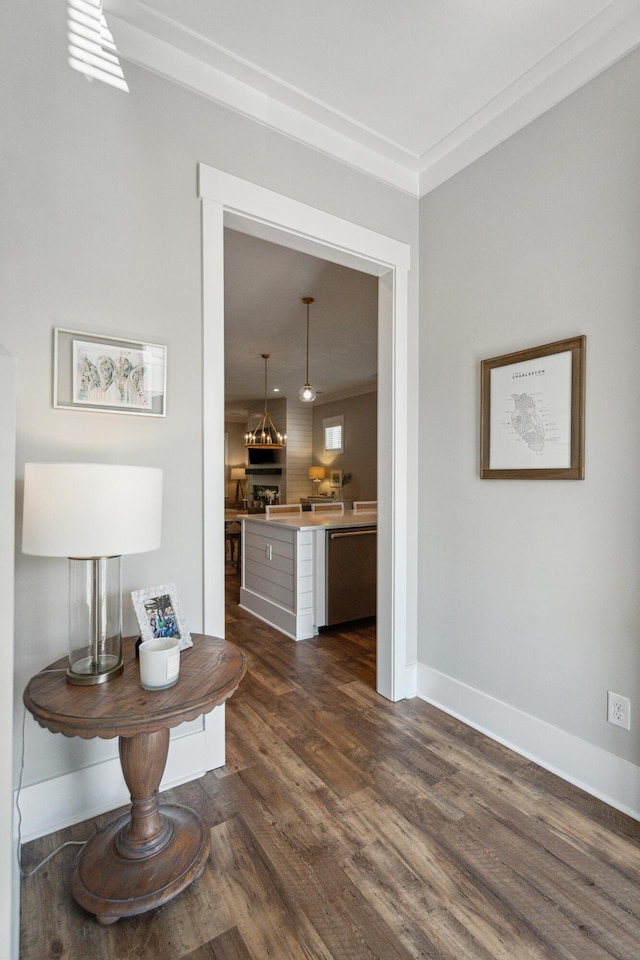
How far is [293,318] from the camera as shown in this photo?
5.11 meters

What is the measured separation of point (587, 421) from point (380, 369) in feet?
3.82

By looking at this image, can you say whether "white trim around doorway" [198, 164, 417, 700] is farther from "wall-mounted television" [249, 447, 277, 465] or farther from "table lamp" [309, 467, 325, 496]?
"wall-mounted television" [249, 447, 277, 465]

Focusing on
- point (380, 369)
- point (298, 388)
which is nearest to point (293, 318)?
point (380, 369)

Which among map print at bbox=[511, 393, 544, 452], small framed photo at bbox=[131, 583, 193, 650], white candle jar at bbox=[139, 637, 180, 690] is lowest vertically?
white candle jar at bbox=[139, 637, 180, 690]

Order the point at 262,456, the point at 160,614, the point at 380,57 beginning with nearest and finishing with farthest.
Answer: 1. the point at 160,614
2. the point at 380,57
3. the point at 262,456

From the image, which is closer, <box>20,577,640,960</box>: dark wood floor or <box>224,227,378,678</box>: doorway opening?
<box>20,577,640,960</box>: dark wood floor

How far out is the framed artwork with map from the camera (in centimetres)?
198

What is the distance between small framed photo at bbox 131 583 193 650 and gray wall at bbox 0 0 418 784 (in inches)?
7.1

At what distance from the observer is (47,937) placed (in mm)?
1316

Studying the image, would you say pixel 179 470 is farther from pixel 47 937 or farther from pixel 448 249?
pixel 448 249

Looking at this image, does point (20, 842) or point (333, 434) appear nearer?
point (20, 842)

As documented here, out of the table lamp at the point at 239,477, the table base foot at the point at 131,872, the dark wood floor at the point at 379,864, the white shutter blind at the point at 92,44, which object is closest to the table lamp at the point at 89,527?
the table base foot at the point at 131,872

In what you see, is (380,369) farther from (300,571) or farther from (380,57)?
(300,571)

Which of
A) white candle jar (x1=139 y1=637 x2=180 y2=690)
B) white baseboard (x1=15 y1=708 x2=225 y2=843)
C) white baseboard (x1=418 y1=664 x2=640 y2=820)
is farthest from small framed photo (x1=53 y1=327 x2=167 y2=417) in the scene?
white baseboard (x1=418 y1=664 x2=640 y2=820)
